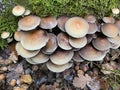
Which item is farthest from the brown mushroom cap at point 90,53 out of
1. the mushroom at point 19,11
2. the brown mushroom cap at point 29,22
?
the mushroom at point 19,11

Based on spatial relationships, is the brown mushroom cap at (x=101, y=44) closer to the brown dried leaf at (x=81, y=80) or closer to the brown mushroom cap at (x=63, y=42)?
the brown mushroom cap at (x=63, y=42)

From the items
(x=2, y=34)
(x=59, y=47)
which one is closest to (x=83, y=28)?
(x=59, y=47)

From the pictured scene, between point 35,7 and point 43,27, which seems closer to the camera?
point 43,27

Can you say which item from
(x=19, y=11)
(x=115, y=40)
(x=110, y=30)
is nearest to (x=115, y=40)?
(x=115, y=40)

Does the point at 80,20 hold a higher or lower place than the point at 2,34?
higher

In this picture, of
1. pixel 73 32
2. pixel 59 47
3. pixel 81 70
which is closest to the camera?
pixel 73 32

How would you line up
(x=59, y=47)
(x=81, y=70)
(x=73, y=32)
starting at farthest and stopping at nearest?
(x=81, y=70) → (x=59, y=47) → (x=73, y=32)

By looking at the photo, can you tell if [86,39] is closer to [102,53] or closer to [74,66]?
[102,53]

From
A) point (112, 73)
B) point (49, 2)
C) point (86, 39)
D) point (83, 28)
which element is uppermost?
point (49, 2)
